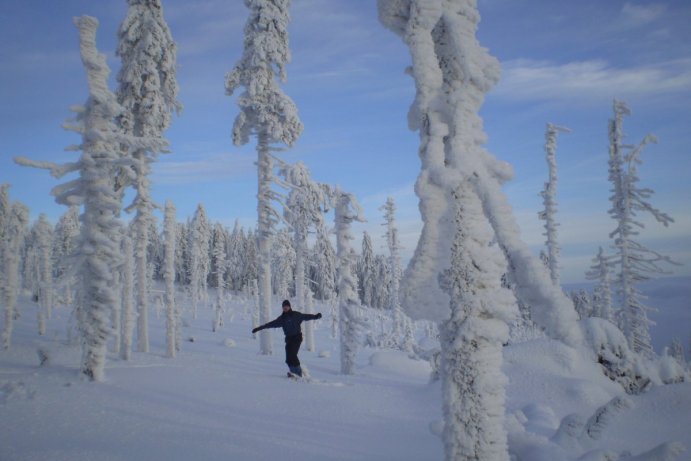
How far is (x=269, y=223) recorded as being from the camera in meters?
17.5

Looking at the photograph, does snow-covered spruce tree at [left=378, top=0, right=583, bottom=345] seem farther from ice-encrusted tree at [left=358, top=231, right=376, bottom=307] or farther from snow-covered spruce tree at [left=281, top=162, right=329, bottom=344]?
ice-encrusted tree at [left=358, top=231, right=376, bottom=307]

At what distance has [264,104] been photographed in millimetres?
17250

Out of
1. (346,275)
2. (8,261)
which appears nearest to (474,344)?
(346,275)

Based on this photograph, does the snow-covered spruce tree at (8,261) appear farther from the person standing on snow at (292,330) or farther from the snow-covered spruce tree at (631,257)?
the snow-covered spruce tree at (631,257)

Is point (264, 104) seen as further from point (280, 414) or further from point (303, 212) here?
point (280, 414)

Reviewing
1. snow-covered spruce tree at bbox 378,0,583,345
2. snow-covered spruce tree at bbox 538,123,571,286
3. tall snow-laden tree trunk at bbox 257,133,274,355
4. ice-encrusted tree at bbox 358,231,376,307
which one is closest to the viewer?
snow-covered spruce tree at bbox 378,0,583,345

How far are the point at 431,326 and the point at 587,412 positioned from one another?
54.8m

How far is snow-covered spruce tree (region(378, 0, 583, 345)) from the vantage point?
11.5ft

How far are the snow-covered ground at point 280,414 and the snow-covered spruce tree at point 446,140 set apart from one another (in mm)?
2109

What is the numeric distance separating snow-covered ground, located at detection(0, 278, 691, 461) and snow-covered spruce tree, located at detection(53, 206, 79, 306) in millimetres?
2121

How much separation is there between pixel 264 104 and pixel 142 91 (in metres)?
4.72

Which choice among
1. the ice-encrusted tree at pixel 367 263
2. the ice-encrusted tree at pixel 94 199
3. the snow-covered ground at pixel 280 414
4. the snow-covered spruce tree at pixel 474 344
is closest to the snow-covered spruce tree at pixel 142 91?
the snow-covered ground at pixel 280 414

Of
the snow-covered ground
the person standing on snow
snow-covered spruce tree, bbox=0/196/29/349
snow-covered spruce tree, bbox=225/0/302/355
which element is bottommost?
the snow-covered ground

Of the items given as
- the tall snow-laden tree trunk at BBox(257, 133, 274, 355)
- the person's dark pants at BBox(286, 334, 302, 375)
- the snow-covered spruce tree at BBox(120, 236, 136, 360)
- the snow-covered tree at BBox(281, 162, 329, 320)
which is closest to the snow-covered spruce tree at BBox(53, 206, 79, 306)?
the snow-covered spruce tree at BBox(120, 236, 136, 360)
